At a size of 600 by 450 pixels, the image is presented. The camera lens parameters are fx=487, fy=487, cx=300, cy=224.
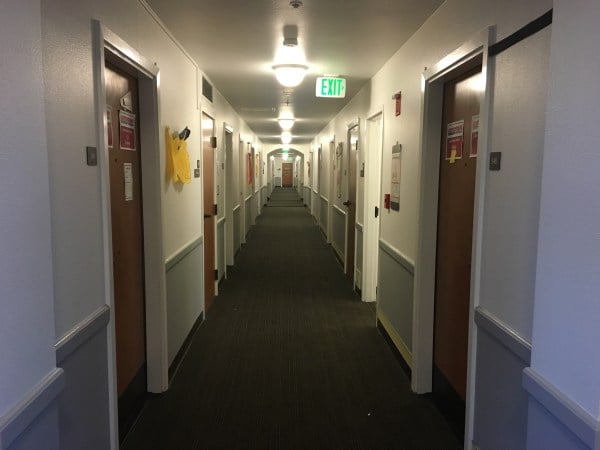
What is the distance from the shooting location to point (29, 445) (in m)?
1.47

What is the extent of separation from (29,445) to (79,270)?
2.39 feet

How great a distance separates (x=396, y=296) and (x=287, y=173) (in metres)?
33.3

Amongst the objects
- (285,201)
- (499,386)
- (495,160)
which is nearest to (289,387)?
(499,386)

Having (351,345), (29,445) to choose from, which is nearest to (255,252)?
(351,345)

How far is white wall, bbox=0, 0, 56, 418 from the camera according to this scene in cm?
133

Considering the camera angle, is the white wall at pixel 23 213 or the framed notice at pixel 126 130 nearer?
the white wall at pixel 23 213

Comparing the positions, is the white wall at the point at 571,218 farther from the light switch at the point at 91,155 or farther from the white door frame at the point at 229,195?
the white door frame at the point at 229,195

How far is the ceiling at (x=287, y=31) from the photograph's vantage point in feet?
9.71

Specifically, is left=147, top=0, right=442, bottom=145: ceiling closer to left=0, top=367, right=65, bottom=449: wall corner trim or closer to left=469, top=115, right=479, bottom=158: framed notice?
left=469, top=115, right=479, bottom=158: framed notice

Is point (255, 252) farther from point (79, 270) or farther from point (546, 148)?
point (546, 148)

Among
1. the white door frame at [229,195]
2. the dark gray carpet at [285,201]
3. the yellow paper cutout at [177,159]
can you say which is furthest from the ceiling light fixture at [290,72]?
the dark gray carpet at [285,201]

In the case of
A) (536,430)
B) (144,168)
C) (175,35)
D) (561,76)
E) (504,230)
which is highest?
(175,35)

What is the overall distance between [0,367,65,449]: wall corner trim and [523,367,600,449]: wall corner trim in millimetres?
1551

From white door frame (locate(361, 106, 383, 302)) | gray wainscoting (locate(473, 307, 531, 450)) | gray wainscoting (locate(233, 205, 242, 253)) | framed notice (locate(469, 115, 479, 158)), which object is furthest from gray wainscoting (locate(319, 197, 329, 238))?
gray wainscoting (locate(473, 307, 531, 450))
